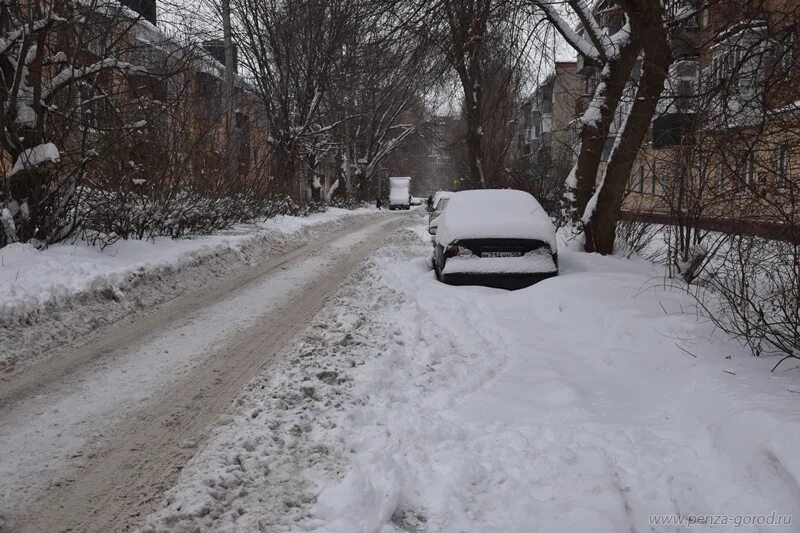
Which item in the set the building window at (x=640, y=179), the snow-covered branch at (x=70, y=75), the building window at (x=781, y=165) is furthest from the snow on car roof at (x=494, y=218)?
the snow-covered branch at (x=70, y=75)

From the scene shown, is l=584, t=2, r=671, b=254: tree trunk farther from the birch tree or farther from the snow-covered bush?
the snow-covered bush

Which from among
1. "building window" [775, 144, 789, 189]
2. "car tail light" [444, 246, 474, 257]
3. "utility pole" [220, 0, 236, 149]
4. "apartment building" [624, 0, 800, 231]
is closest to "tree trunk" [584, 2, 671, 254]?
"apartment building" [624, 0, 800, 231]

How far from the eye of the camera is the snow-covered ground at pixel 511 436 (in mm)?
2766

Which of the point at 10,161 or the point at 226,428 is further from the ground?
the point at 10,161

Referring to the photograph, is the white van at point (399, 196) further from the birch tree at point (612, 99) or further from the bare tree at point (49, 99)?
the bare tree at point (49, 99)

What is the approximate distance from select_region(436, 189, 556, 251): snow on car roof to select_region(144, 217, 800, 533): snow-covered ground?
216cm

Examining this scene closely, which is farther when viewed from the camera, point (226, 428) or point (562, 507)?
point (226, 428)

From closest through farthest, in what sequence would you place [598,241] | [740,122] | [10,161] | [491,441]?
[491,441] → [740,122] → [10,161] → [598,241]

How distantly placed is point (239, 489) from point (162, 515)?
0.40 metres

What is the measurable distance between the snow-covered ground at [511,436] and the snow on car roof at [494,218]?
216 centimetres

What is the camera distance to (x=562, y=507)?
2.84m

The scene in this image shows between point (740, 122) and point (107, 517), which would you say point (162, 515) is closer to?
point (107, 517)

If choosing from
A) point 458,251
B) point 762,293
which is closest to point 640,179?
point 458,251

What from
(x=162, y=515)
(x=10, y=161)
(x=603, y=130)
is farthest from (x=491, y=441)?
(x=10, y=161)
